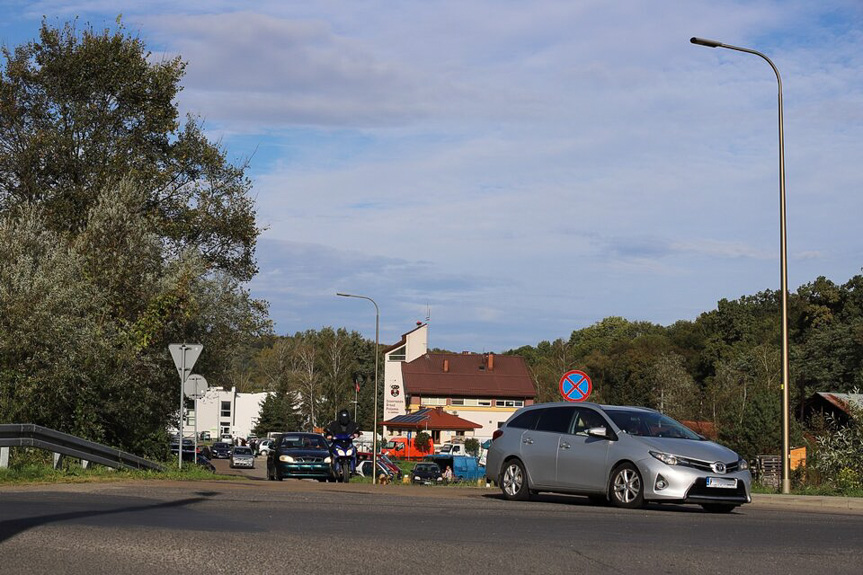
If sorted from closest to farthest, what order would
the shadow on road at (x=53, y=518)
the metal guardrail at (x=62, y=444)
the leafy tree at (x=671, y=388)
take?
1. the shadow on road at (x=53, y=518)
2. the metal guardrail at (x=62, y=444)
3. the leafy tree at (x=671, y=388)

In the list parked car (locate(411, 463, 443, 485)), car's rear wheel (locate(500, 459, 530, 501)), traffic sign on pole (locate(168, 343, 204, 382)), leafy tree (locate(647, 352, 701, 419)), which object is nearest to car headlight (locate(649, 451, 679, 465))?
car's rear wheel (locate(500, 459, 530, 501))

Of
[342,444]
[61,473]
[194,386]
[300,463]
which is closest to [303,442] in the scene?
[300,463]

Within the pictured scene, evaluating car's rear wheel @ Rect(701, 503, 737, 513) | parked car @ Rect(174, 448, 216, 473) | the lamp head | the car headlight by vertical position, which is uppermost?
the lamp head

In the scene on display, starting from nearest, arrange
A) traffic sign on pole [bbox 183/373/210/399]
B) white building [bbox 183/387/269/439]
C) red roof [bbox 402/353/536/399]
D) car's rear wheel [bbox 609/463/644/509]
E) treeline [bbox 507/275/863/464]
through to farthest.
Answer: car's rear wheel [bbox 609/463/644/509]
traffic sign on pole [bbox 183/373/210/399]
treeline [bbox 507/275/863/464]
red roof [bbox 402/353/536/399]
white building [bbox 183/387/269/439]

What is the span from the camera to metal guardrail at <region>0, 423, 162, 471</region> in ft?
60.4

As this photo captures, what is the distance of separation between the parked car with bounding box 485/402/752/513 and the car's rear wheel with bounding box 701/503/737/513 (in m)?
0.01

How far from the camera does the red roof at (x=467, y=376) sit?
10888 centimetres

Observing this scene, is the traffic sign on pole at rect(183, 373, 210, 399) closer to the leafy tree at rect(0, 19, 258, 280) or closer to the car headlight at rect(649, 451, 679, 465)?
the leafy tree at rect(0, 19, 258, 280)

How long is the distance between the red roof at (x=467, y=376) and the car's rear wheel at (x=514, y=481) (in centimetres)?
8940

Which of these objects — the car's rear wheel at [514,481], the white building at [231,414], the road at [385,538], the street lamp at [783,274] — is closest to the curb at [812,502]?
the street lamp at [783,274]

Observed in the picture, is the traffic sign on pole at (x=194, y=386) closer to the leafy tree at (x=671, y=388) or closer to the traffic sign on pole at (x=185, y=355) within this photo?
the traffic sign on pole at (x=185, y=355)

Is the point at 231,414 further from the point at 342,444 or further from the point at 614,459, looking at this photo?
the point at 614,459

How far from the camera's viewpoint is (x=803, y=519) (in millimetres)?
14352

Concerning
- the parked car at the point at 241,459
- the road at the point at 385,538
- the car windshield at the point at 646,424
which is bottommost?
the parked car at the point at 241,459
